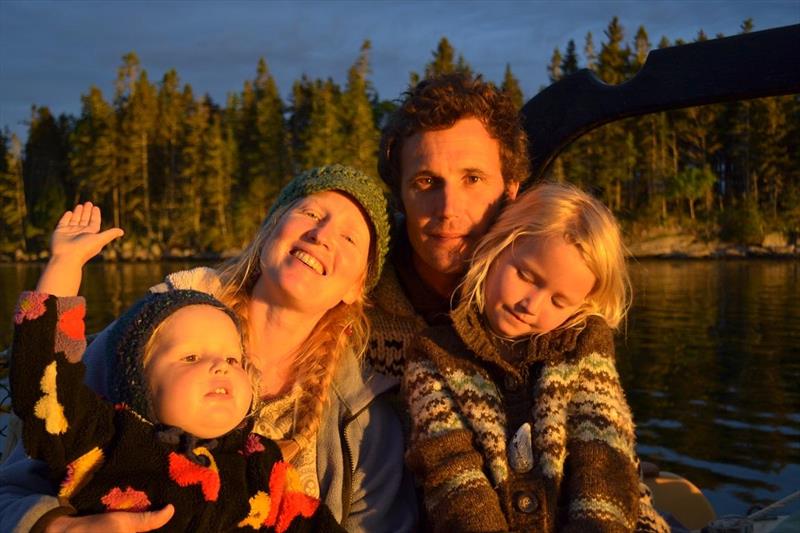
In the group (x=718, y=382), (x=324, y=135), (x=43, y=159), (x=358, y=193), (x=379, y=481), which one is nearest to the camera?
(x=379, y=481)

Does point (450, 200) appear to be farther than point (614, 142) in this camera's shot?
No

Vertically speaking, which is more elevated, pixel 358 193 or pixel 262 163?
pixel 262 163

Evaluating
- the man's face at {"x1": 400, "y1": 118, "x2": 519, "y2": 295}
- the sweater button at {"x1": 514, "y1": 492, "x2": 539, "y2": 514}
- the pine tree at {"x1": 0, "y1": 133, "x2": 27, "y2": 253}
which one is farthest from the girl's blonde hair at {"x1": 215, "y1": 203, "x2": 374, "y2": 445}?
the pine tree at {"x1": 0, "y1": 133, "x2": 27, "y2": 253}

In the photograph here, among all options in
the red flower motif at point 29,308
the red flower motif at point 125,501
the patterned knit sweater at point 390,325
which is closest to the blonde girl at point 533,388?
the patterned knit sweater at point 390,325

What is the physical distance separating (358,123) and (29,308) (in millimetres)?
48348

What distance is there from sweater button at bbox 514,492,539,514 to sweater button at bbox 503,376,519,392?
0.35m

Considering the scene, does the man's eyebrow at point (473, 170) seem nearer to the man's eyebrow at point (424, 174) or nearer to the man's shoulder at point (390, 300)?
the man's eyebrow at point (424, 174)

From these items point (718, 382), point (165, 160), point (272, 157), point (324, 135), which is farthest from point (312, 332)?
point (165, 160)

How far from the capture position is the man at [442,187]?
9.70 ft

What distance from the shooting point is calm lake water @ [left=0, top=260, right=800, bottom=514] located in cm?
880

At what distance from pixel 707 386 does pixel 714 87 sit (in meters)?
11.0

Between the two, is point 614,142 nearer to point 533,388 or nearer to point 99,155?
point 99,155

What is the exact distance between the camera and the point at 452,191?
9.73ft

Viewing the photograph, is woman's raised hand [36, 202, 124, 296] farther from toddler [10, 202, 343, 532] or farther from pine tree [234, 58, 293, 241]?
pine tree [234, 58, 293, 241]
